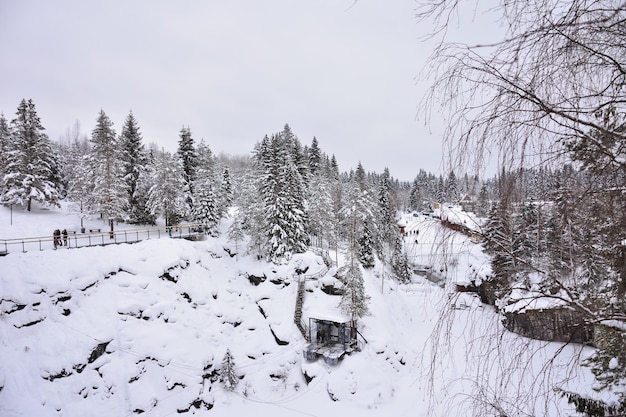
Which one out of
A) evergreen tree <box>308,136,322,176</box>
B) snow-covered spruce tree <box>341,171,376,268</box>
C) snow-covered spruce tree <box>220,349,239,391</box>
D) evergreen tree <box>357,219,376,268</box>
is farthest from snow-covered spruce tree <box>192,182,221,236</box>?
evergreen tree <box>308,136,322,176</box>

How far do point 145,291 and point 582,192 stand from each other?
76.1ft

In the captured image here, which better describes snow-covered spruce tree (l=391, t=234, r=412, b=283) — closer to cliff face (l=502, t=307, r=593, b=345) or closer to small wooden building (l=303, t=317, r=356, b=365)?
small wooden building (l=303, t=317, r=356, b=365)

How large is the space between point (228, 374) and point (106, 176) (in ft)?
76.9

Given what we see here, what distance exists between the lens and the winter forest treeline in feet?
6.68

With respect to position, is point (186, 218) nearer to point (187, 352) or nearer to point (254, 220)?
point (254, 220)

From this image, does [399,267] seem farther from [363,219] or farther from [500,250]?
[500,250]

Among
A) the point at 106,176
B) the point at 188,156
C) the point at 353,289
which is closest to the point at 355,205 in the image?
the point at 353,289

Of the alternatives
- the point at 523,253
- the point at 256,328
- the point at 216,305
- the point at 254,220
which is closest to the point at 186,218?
the point at 254,220

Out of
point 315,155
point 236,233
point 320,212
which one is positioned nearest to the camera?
point 236,233

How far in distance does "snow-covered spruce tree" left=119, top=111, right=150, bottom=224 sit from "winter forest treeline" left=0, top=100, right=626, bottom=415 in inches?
4.4

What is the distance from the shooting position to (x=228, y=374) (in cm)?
1772

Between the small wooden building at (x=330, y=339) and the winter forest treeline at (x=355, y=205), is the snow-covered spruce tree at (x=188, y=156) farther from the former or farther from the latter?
the small wooden building at (x=330, y=339)

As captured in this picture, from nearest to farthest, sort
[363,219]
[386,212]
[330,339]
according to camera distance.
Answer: [330,339], [363,219], [386,212]

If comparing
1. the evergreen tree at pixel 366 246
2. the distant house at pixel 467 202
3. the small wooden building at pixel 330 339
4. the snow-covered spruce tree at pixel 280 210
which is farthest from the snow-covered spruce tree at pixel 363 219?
the distant house at pixel 467 202
